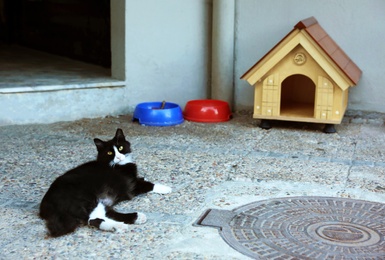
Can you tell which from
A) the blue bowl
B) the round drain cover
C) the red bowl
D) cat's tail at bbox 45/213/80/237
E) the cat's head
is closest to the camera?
the round drain cover

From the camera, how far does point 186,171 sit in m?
4.32

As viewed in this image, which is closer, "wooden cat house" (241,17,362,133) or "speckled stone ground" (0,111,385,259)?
"speckled stone ground" (0,111,385,259)

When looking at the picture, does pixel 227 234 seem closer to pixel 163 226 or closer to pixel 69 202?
pixel 163 226

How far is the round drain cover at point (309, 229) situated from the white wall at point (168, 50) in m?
2.91

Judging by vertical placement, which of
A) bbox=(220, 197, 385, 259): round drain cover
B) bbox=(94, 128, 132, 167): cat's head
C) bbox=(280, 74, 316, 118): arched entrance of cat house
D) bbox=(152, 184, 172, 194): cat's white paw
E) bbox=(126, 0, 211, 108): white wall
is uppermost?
bbox=(126, 0, 211, 108): white wall

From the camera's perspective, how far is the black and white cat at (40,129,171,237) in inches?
125

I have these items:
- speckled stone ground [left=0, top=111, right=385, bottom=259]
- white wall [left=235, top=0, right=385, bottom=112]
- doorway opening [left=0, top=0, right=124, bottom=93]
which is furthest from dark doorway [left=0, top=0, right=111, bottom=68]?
white wall [left=235, top=0, right=385, bottom=112]

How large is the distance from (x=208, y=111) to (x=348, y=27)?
5.20 ft

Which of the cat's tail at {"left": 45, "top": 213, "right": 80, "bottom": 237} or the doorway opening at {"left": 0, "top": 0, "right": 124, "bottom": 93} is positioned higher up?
the doorway opening at {"left": 0, "top": 0, "right": 124, "bottom": 93}

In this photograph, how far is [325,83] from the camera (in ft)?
17.7

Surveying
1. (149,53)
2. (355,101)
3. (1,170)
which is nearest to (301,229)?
(1,170)

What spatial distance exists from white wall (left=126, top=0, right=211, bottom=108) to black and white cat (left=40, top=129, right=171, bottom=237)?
103 inches

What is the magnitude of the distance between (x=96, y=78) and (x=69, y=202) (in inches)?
130

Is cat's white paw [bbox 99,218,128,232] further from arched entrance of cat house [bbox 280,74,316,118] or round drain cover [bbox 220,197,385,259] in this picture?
arched entrance of cat house [bbox 280,74,316,118]
